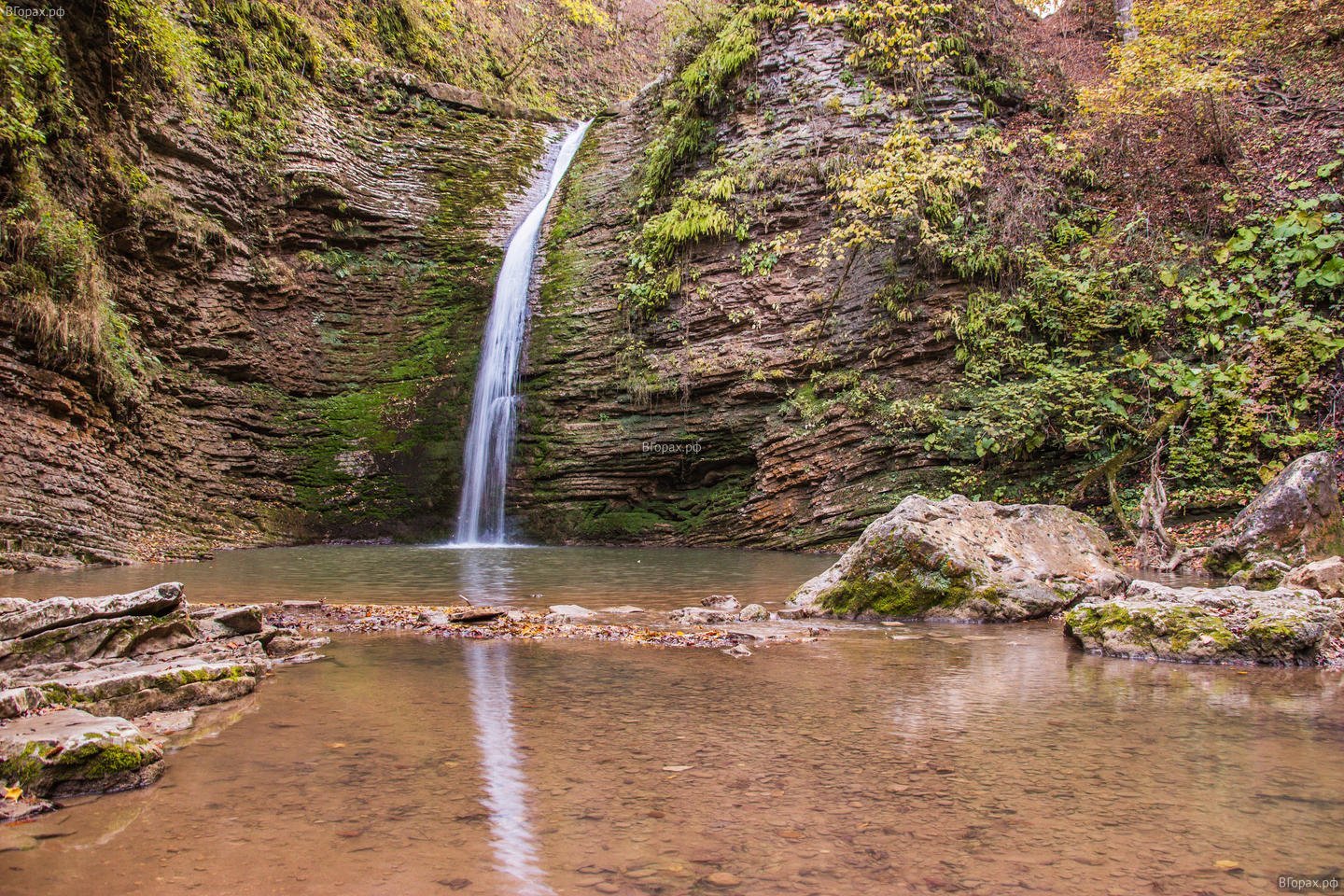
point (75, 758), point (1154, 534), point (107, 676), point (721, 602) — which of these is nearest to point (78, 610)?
point (107, 676)

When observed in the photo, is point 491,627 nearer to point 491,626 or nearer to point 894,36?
point 491,626

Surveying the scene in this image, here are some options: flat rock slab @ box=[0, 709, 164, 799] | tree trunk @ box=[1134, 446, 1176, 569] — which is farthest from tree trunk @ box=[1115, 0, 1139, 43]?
flat rock slab @ box=[0, 709, 164, 799]

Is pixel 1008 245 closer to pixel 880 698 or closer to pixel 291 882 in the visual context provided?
pixel 880 698

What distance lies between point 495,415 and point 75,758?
12.5m

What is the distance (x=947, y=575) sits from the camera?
5.92 m

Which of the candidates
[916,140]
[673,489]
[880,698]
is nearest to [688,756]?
[880,698]

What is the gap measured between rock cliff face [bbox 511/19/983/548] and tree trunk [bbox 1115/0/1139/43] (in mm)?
4096

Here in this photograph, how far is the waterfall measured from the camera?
1431cm

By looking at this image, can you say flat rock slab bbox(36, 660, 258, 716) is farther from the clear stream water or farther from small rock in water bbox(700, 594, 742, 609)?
small rock in water bbox(700, 594, 742, 609)

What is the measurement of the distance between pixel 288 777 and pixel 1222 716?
11.1ft

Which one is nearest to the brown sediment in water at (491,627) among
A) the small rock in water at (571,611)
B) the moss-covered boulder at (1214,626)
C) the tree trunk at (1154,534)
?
the small rock in water at (571,611)

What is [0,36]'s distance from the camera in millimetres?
9469

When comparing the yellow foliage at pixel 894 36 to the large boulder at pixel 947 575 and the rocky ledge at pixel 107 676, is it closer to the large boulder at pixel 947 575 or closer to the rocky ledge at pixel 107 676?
the large boulder at pixel 947 575

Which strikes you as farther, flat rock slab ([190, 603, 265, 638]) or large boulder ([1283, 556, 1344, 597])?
large boulder ([1283, 556, 1344, 597])
